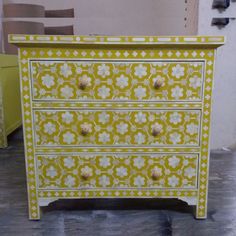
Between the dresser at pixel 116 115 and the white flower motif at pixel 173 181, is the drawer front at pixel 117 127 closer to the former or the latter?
the dresser at pixel 116 115

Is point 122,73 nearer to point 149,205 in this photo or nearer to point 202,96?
point 202,96

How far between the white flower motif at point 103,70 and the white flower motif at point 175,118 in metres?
0.33

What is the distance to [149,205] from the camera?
1.58m

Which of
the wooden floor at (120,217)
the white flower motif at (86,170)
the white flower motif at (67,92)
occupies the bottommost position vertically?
the wooden floor at (120,217)

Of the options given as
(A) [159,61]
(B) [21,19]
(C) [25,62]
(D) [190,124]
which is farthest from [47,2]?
(D) [190,124]

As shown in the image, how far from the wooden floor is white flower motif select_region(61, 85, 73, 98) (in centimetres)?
59

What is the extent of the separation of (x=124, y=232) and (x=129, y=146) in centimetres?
38

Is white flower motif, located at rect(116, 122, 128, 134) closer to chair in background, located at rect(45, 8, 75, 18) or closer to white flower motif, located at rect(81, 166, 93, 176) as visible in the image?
white flower motif, located at rect(81, 166, 93, 176)

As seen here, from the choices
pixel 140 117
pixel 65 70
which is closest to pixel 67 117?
pixel 65 70

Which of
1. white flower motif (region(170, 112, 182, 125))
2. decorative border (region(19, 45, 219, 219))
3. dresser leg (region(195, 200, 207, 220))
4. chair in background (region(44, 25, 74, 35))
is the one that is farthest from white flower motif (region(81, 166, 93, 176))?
chair in background (region(44, 25, 74, 35))

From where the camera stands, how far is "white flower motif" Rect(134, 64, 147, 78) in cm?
128

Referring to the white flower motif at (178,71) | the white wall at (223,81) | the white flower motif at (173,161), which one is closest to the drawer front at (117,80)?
the white flower motif at (178,71)

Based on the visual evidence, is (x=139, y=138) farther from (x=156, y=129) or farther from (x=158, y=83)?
(x=158, y=83)

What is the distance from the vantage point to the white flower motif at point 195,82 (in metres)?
1.28
